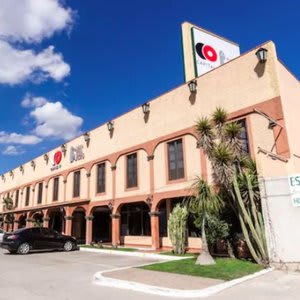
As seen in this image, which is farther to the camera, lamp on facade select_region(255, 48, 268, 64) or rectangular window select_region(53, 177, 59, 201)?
rectangular window select_region(53, 177, 59, 201)

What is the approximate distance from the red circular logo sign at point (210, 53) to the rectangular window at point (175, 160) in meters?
8.49

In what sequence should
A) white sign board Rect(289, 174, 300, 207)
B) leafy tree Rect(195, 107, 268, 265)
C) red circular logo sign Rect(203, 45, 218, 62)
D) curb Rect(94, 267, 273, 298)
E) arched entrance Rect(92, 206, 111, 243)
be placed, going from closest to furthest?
curb Rect(94, 267, 273, 298)
white sign board Rect(289, 174, 300, 207)
leafy tree Rect(195, 107, 268, 265)
red circular logo sign Rect(203, 45, 218, 62)
arched entrance Rect(92, 206, 111, 243)

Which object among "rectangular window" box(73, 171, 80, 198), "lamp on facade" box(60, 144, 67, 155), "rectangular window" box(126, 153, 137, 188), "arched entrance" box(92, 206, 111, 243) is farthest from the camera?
"lamp on facade" box(60, 144, 67, 155)

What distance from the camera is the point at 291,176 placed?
11.8 m

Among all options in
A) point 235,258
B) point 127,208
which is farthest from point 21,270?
point 127,208

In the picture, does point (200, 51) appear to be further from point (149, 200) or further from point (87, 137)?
point (149, 200)

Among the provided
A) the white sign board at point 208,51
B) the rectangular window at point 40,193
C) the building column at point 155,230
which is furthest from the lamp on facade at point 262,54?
the rectangular window at point 40,193

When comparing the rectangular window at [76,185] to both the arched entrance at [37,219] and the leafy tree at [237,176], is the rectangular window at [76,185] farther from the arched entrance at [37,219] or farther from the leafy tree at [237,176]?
the leafy tree at [237,176]

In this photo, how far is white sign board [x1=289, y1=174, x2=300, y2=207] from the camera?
11477mm

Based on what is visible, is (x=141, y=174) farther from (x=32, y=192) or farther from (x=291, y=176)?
(x=32, y=192)

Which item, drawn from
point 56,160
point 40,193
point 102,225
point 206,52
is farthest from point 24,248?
point 206,52

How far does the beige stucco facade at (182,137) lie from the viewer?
1457 centimetres

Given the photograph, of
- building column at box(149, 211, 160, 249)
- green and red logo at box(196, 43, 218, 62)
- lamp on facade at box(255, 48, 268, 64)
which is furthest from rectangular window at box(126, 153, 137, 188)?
lamp on facade at box(255, 48, 268, 64)

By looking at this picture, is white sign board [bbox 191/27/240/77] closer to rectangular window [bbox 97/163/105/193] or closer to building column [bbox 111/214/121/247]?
rectangular window [bbox 97/163/105/193]
